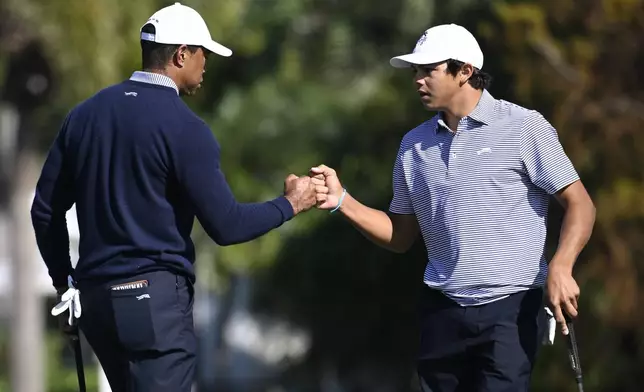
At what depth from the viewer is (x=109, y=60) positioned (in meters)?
19.2

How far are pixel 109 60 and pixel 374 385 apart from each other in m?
7.52

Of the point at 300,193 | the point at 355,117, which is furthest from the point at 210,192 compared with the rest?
the point at 355,117

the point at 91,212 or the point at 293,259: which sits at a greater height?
the point at 91,212

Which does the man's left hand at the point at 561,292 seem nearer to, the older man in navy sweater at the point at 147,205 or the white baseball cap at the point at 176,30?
the older man in navy sweater at the point at 147,205

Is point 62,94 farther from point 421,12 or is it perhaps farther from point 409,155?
point 409,155

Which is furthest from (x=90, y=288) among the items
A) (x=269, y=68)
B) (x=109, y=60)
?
(x=269, y=68)

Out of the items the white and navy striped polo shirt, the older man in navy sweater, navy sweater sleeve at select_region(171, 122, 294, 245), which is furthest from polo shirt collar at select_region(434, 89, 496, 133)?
the older man in navy sweater

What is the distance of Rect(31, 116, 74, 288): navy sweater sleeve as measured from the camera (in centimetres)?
586

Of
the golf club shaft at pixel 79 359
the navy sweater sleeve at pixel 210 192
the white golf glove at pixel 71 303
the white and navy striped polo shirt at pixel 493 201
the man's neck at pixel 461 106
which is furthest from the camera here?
the man's neck at pixel 461 106

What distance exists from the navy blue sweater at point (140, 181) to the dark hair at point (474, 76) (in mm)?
1202

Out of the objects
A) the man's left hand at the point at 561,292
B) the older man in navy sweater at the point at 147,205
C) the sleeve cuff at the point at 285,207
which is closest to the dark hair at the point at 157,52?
the older man in navy sweater at the point at 147,205

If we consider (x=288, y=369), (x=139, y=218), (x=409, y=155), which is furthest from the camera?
(x=288, y=369)

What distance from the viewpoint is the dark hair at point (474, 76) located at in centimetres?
631

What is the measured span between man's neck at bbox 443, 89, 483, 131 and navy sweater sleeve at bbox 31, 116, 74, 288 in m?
1.67
